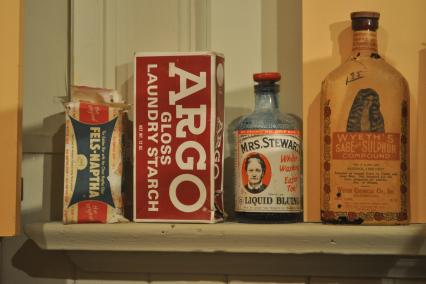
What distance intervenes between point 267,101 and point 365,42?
17 cm

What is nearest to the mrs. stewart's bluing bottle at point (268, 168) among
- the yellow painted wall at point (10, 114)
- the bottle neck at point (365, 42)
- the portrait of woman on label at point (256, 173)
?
the portrait of woman on label at point (256, 173)

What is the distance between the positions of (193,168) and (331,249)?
235mm

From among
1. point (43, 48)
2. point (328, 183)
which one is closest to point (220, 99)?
point (328, 183)

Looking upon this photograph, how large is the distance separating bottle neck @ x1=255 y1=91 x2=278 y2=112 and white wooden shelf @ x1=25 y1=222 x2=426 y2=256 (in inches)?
7.2

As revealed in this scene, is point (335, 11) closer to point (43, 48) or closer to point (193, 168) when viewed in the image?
point (193, 168)

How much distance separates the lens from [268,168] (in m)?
0.93

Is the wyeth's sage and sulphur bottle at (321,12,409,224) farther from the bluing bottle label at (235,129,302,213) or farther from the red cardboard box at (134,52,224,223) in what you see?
the red cardboard box at (134,52,224,223)

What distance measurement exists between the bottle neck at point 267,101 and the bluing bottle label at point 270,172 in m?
0.05

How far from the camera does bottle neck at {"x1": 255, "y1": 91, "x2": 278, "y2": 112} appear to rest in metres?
0.97

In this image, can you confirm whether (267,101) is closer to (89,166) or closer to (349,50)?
(349,50)

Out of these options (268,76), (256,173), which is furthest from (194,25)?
(256,173)

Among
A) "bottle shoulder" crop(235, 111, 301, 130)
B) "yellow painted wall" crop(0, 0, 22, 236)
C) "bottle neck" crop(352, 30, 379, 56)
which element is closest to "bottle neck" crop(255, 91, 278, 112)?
"bottle shoulder" crop(235, 111, 301, 130)

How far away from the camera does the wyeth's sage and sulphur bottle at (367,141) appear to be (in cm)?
91

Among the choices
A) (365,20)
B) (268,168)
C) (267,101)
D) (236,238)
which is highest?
(365,20)
